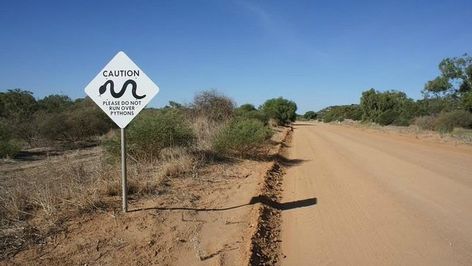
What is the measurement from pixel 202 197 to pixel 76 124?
86.1 ft

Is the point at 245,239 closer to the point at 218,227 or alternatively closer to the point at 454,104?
the point at 218,227

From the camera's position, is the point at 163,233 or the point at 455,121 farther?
the point at 455,121

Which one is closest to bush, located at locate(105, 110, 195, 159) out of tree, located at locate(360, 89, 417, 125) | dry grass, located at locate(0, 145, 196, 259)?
dry grass, located at locate(0, 145, 196, 259)

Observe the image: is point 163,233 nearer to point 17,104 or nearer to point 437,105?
point 17,104

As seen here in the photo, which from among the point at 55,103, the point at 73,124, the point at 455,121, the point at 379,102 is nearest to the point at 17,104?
the point at 55,103

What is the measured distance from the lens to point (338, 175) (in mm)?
13984

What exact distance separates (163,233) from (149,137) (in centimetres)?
762

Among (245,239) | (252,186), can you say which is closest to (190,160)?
(252,186)

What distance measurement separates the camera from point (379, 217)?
8570 millimetres

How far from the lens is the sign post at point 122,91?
310 inches

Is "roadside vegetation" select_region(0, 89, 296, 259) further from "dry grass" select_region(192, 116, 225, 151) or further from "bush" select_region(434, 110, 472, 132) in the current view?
"bush" select_region(434, 110, 472, 132)

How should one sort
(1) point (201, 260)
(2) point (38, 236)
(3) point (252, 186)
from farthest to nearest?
(3) point (252, 186), (2) point (38, 236), (1) point (201, 260)

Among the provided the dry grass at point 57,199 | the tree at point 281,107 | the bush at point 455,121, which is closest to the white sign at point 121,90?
the dry grass at point 57,199

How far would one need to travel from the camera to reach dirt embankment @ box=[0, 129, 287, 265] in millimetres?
6012
